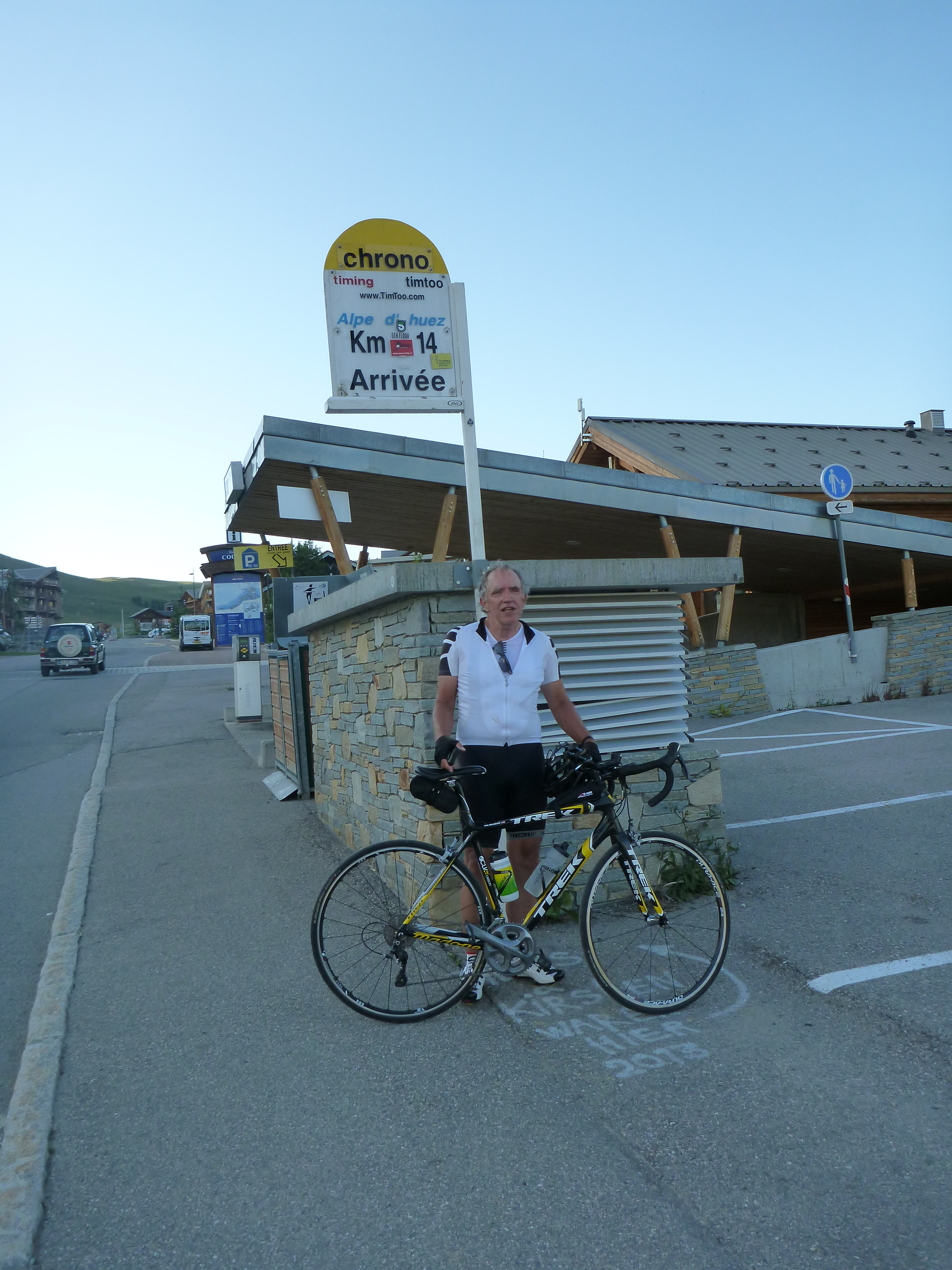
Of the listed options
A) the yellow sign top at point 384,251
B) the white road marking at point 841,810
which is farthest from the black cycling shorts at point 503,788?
the yellow sign top at point 384,251

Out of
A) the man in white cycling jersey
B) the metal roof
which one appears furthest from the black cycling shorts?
the metal roof

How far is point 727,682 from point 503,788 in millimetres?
11769

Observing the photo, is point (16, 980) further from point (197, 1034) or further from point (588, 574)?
point (588, 574)

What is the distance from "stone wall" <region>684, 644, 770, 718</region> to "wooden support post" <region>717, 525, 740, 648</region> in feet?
2.52

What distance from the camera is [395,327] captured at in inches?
231

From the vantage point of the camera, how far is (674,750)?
3895 mm

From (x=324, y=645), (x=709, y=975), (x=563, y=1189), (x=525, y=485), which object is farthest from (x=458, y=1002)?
(x=525, y=485)

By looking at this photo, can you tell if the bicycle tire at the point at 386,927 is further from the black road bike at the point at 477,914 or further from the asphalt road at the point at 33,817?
the asphalt road at the point at 33,817

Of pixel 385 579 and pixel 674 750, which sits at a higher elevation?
pixel 385 579

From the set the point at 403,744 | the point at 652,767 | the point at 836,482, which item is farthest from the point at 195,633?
the point at 652,767

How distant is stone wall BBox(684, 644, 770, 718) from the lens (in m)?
14.9

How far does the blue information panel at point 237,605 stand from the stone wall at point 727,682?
8091mm

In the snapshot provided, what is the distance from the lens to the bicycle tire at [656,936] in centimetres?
379

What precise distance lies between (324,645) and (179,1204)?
5.14 meters
